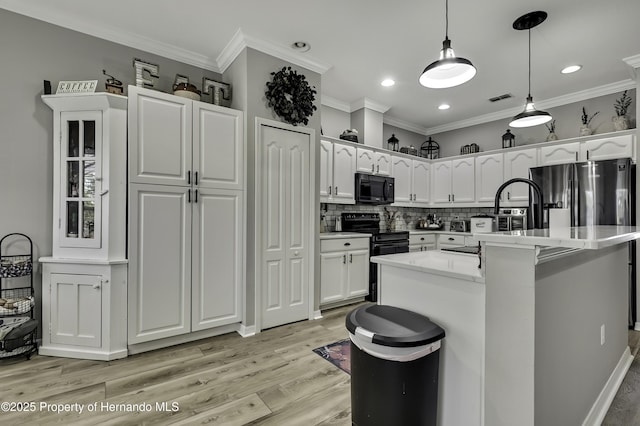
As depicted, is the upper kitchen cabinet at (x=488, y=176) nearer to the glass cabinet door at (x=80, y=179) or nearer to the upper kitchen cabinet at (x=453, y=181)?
the upper kitchen cabinet at (x=453, y=181)

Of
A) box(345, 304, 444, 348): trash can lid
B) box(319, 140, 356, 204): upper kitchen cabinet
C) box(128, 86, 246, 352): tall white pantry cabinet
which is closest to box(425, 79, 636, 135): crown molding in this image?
box(319, 140, 356, 204): upper kitchen cabinet

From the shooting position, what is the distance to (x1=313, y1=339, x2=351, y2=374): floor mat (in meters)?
2.33

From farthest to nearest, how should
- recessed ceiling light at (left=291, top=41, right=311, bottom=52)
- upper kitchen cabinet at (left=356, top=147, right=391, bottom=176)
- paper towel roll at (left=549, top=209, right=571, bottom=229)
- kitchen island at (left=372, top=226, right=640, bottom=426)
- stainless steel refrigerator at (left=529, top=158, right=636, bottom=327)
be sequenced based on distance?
upper kitchen cabinet at (left=356, top=147, right=391, bottom=176) < paper towel roll at (left=549, top=209, right=571, bottom=229) < stainless steel refrigerator at (left=529, top=158, right=636, bottom=327) < recessed ceiling light at (left=291, top=41, right=311, bottom=52) < kitchen island at (left=372, top=226, right=640, bottom=426)

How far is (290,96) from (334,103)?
1435mm

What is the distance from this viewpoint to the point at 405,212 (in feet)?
17.7

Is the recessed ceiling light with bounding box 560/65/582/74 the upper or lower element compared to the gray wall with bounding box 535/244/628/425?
upper

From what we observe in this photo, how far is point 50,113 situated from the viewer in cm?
255

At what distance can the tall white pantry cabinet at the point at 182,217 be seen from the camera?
2.49 meters

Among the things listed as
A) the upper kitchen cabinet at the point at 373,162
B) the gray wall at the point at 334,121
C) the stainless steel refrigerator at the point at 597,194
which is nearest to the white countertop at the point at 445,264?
the stainless steel refrigerator at the point at 597,194

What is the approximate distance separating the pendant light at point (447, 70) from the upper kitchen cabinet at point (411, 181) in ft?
9.36

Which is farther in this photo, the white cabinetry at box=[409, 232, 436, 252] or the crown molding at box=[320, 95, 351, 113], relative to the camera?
the white cabinetry at box=[409, 232, 436, 252]

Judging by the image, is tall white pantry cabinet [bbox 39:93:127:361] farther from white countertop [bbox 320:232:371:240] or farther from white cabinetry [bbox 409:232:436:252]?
white cabinetry [bbox 409:232:436:252]

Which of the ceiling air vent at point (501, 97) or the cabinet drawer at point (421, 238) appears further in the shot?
the cabinet drawer at point (421, 238)

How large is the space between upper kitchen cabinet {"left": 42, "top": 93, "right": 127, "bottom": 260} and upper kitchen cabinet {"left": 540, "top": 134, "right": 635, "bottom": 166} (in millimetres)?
5076
